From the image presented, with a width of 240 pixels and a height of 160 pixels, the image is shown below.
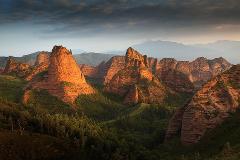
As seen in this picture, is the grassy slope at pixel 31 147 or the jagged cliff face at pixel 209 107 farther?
the jagged cliff face at pixel 209 107

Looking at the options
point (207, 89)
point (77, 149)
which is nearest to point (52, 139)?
point (77, 149)

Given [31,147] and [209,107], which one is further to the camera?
[209,107]

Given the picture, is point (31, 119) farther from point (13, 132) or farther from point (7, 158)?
point (7, 158)

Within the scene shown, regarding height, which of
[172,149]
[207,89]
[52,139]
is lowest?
[172,149]

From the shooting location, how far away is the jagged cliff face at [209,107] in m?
171

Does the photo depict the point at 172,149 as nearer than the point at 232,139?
No

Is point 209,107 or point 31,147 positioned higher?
point 209,107

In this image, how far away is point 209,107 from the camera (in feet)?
570

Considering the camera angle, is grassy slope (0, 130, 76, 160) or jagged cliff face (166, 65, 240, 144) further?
jagged cliff face (166, 65, 240, 144)

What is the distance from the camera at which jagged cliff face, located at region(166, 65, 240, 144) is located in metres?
171

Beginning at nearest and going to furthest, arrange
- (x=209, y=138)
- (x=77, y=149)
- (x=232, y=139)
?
(x=77, y=149)
(x=232, y=139)
(x=209, y=138)

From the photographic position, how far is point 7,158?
118 meters

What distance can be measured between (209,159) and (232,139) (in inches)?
988

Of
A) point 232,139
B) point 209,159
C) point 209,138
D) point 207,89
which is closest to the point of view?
point 209,159
